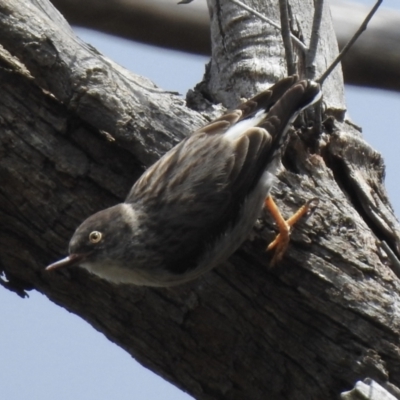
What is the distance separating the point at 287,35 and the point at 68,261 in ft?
5.36

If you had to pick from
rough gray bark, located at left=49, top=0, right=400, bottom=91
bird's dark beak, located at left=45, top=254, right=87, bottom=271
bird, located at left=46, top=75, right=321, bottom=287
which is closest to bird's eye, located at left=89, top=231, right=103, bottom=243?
bird, located at left=46, top=75, right=321, bottom=287

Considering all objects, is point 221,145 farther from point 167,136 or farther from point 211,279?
point 211,279

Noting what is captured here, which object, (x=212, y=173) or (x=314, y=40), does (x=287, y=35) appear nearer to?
(x=314, y=40)

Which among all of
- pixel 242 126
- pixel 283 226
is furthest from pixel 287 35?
pixel 283 226

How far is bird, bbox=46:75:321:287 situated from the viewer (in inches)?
187

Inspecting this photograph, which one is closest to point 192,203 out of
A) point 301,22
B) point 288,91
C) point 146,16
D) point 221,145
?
point 221,145

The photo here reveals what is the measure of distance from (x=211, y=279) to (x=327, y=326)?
0.66 meters

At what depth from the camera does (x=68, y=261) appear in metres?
4.60

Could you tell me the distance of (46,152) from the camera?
15.7 feet

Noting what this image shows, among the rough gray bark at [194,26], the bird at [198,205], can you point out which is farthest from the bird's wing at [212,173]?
the rough gray bark at [194,26]

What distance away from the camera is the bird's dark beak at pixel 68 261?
181 inches

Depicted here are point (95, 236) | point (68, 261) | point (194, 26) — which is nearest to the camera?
point (68, 261)

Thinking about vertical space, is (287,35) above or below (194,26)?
below

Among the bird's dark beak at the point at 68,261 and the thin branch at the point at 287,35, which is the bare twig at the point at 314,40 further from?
the bird's dark beak at the point at 68,261
